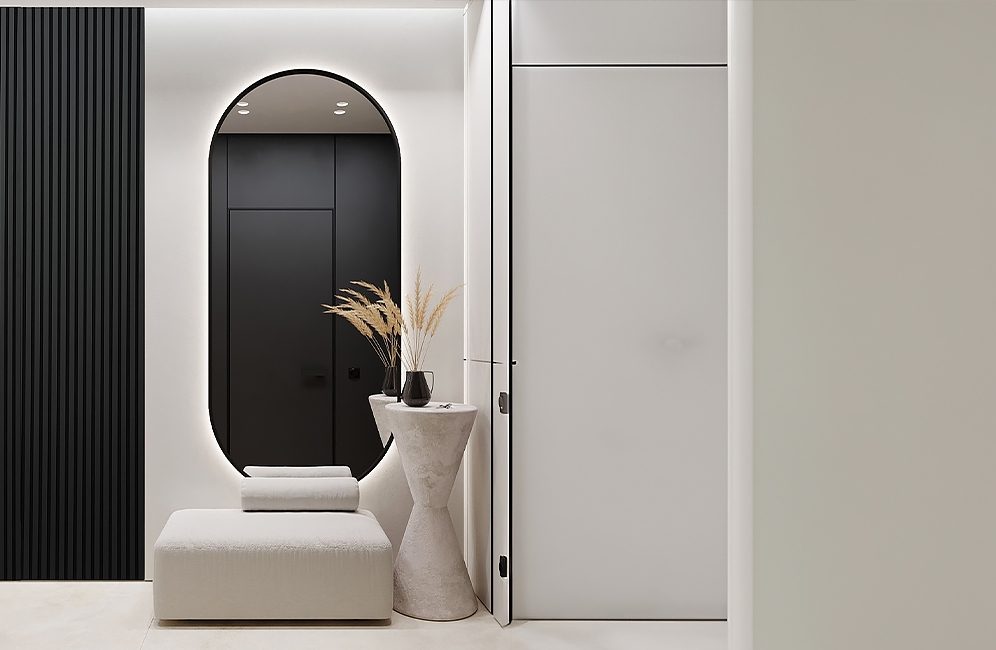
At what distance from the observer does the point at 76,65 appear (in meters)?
3.65

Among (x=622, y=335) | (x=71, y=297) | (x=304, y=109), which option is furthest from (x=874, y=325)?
(x=71, y=297)

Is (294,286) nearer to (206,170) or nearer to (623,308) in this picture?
(206,170)

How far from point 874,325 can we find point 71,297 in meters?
3.78

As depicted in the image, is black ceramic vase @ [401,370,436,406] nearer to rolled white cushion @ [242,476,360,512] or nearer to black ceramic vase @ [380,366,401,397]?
black ceramic vase @ [380,366,401,397]

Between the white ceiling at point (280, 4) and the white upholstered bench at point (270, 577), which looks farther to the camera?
the white ceiling at point (280, 4)

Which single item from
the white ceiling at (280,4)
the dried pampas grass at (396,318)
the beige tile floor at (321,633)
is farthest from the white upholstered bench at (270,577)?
the white ceiling at (280,4)

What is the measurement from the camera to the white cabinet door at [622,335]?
10.2 ft

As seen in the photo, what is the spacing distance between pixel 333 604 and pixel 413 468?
586mm

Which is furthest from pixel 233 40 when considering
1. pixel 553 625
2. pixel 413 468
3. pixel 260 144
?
pixel 553 625

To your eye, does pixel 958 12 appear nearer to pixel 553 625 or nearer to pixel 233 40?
pixel 553 625

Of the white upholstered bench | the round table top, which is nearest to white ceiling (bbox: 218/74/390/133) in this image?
the round table top

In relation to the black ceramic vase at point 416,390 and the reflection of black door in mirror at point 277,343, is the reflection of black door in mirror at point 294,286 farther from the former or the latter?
the black ceramic vase at point 416,390

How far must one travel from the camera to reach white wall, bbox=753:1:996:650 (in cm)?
51

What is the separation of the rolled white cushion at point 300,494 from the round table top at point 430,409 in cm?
45
